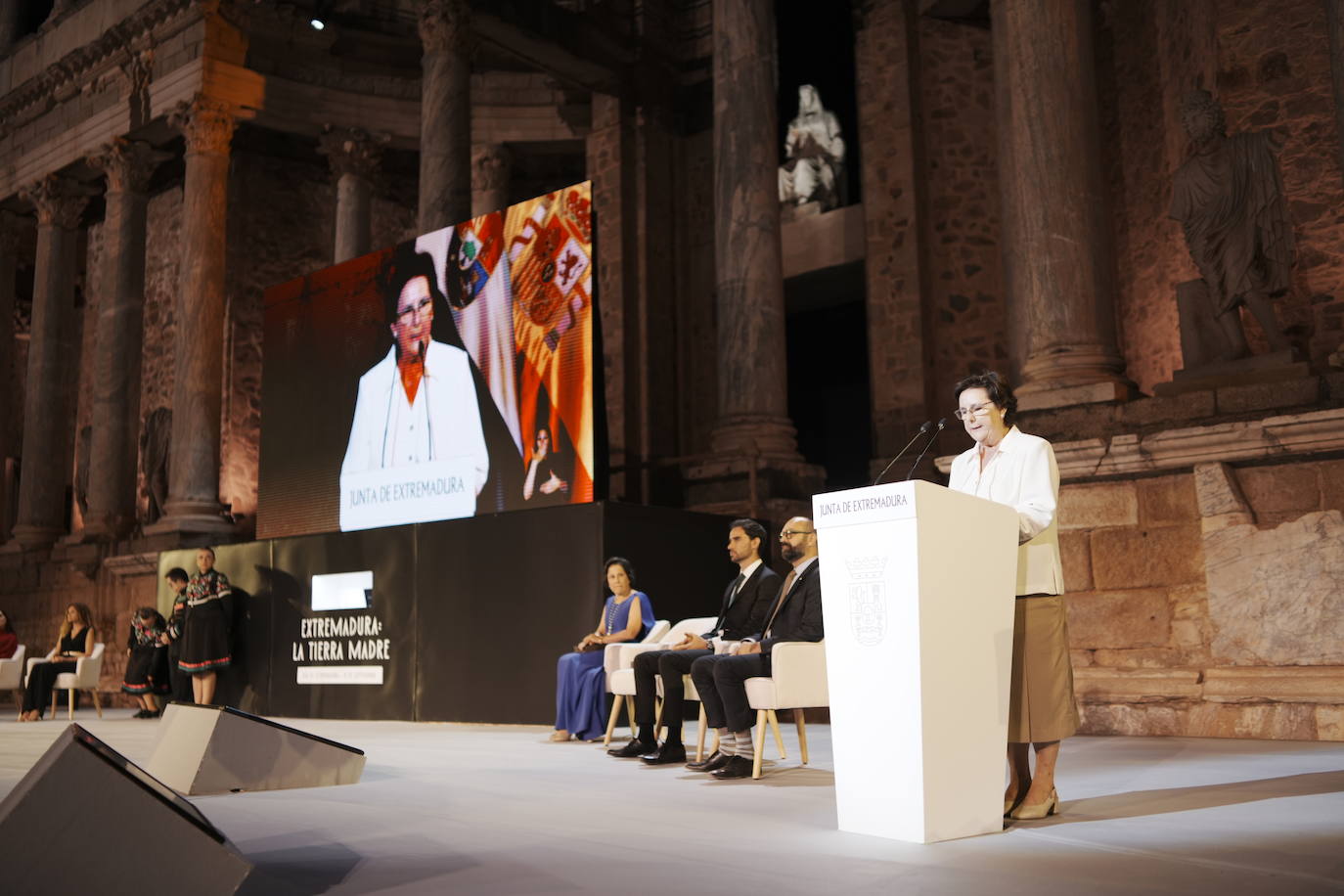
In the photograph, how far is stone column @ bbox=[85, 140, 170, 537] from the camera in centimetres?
1587

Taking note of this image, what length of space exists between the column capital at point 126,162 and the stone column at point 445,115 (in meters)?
4.86

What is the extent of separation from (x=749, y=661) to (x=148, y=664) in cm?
823

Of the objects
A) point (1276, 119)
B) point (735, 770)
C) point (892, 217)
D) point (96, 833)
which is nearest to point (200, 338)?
point (892, 217)

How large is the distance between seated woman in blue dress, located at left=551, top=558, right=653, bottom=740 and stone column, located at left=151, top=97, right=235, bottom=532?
25.1 ft

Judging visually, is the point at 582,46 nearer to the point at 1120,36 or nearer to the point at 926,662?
the point at 1120,36

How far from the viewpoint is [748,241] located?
39.9 feet

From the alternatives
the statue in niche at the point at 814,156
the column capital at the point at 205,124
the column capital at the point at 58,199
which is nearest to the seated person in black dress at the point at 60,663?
the column capital at the point at 205,124

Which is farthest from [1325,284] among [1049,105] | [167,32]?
[167,32]

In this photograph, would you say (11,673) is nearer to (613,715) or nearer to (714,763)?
(613,715)

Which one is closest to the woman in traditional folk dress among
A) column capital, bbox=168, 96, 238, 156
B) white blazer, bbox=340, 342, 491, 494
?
white blazer, bbox=340, 342, 491, 494

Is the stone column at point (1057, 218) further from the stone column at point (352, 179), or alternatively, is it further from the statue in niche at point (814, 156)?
the stone column at point (352, 179)

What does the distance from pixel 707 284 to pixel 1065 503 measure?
30.4ft

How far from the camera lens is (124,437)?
627 inches

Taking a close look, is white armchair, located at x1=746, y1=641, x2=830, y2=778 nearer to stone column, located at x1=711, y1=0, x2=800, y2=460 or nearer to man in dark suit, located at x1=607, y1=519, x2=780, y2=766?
man in dark suit, located at x1=607, y1=519, x2=780, y2=766
